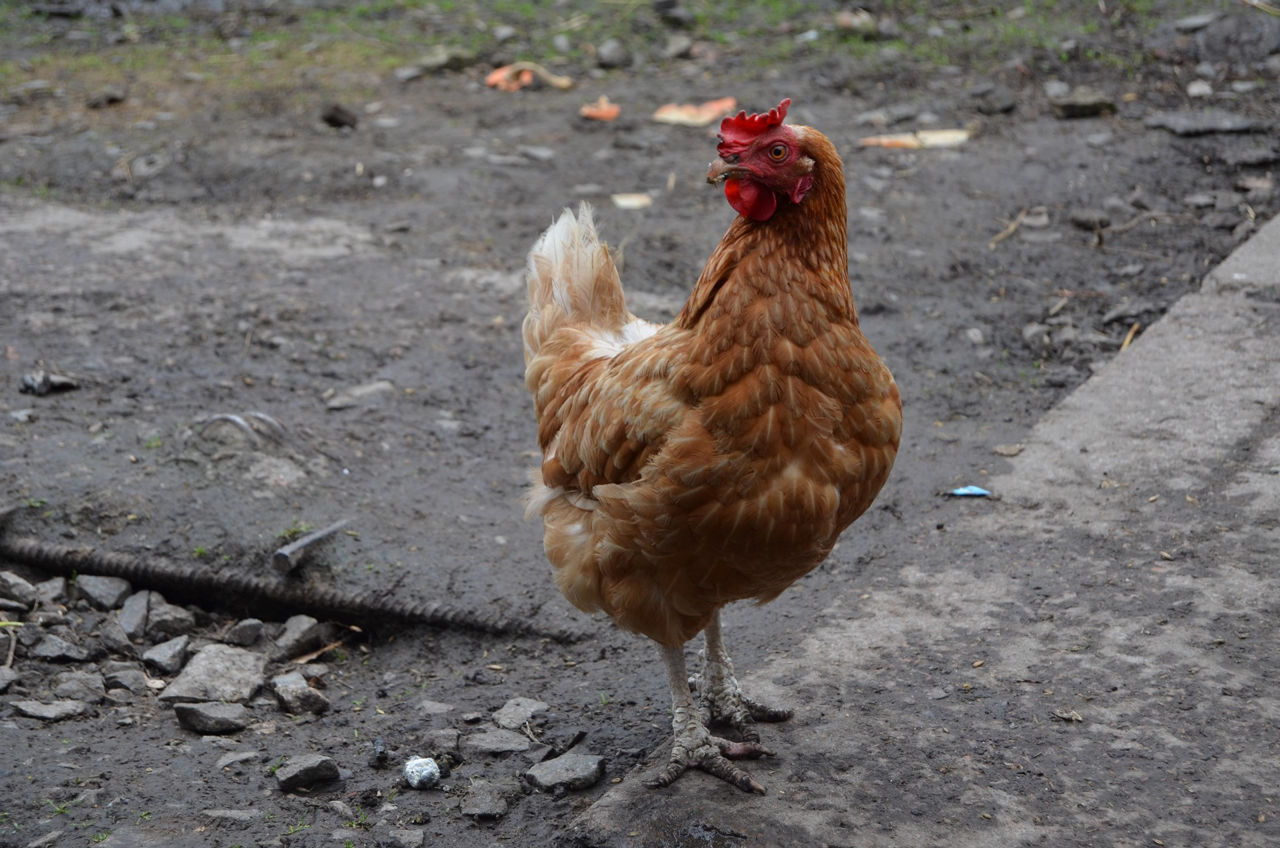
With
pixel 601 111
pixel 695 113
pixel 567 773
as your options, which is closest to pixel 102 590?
pixel 567 773

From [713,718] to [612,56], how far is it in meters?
7.72

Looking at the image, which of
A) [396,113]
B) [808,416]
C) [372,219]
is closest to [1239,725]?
[808,416]

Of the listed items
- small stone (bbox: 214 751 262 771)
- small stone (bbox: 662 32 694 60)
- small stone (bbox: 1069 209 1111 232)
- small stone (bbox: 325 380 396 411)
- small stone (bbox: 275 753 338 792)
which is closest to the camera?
small stone (bbox: 275 753 338 792)

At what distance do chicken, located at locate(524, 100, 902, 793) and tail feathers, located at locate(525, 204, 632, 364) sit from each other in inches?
31.8

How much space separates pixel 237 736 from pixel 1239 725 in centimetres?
309

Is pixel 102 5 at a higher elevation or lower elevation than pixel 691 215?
higher

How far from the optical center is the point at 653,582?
315 cm

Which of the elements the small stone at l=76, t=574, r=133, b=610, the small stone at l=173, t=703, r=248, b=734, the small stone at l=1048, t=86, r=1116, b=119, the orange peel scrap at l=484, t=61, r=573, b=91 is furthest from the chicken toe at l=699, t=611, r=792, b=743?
the orange peel scrap at l=484, t=61, r=573, b=91

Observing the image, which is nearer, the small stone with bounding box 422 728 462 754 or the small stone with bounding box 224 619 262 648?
the small stone with bounding box 422 728 462 754

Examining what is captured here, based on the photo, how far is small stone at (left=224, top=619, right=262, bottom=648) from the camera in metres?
4.26

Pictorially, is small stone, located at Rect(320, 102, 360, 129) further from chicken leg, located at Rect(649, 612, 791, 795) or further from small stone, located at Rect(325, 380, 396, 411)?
chicken leg, located at Rect(649, 612, 791, 795)

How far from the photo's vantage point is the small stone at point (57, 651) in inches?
156

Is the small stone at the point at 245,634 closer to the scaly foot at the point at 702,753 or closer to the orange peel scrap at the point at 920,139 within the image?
the scaly foot at the point at 702,753

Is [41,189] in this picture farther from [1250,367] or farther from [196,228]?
[1250,367]
